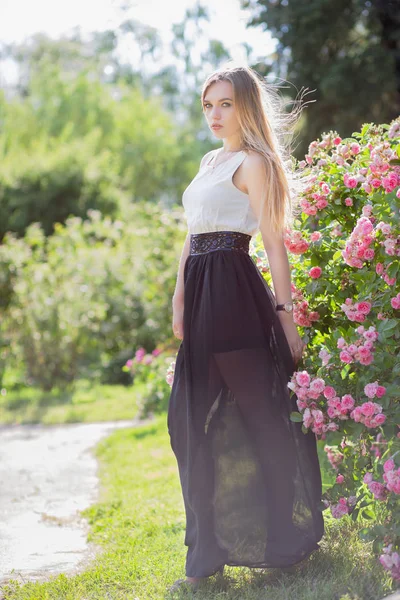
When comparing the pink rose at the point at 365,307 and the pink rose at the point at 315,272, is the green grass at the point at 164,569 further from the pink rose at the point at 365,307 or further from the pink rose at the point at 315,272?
the pink rose at the point at 315,272

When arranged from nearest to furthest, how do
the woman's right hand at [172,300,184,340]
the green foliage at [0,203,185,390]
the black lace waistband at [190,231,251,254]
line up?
the black lace waistband at [190,231,251,254], the woman's right hand at [172,300,184,340], the green foliage at [0,203,185,390]

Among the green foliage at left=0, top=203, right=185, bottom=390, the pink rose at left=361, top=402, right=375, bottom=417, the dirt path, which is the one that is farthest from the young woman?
the green foliage at left=0, top=203, right=185, bottom=390

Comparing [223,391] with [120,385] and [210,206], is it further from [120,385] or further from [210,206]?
[120,385]

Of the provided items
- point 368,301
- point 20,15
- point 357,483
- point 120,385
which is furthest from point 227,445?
point 20,15

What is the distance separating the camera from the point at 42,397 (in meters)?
8.43

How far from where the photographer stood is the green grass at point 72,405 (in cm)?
734

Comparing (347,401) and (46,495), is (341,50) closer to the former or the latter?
(46,495)

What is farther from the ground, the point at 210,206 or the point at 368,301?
the point at 210,206

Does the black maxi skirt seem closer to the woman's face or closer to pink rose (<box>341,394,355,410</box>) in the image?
pink rose (<box>341,394,355,410</box>)

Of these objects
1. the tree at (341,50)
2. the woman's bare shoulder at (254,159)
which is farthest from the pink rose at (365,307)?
the tree at (341,50)

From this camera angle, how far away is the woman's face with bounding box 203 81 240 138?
292 centimetres

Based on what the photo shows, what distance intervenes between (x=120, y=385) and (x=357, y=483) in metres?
6.60

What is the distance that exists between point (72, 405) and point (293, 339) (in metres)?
5.43

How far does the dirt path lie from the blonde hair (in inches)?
65.9
